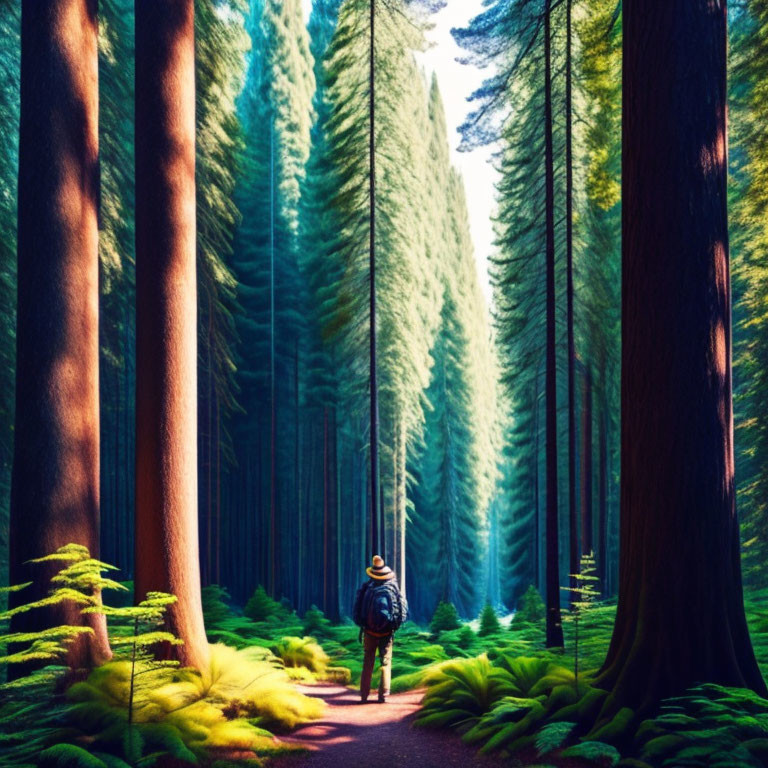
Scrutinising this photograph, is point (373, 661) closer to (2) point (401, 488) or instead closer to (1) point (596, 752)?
(1) point (596, 752)

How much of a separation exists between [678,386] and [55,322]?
18.0 ft

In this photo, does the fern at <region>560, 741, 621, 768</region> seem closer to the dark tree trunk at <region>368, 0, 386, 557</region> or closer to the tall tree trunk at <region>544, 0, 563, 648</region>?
the tall tree trunk at <region>544, 0, 563, 648</region>

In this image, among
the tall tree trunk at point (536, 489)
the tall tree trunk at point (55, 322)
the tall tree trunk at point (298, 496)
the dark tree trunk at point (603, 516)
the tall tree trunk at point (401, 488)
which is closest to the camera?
the tall tree trunk at point (55, 322)

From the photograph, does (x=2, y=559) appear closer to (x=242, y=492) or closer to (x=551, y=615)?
(x=551, y=615)

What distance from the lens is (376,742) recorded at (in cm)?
627

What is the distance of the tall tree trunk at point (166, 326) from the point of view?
661 cm

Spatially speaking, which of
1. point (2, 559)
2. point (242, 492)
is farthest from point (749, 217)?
point (242, 492)

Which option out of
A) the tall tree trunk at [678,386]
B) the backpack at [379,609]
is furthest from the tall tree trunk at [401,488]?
the tall tree trunk at [678,386]

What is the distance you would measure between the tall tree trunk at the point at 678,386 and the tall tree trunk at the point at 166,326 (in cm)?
413

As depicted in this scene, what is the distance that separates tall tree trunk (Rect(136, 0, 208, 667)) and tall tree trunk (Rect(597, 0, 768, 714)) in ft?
13.5

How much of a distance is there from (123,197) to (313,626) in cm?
1013

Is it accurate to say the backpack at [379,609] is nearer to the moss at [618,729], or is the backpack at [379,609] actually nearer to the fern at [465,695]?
the fern at [465,695]

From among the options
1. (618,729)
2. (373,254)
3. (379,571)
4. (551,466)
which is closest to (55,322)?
(379,571)

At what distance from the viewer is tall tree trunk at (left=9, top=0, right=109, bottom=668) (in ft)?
19.8
